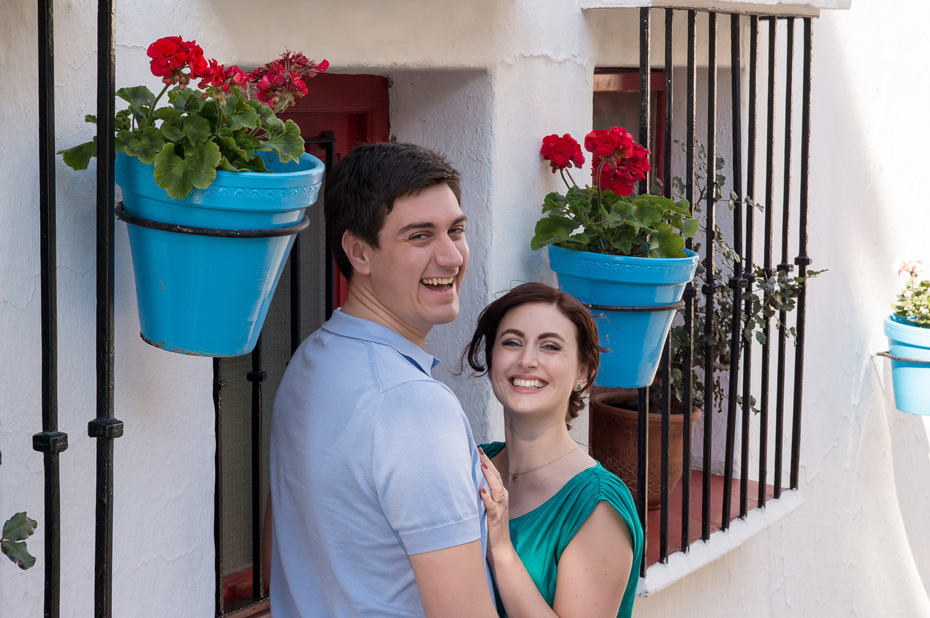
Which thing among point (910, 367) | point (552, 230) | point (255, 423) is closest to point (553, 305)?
point (552, 230)

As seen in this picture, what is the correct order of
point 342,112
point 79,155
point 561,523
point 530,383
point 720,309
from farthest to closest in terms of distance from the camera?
point 720,309 → point 342,112 → point 530,383 → point 561,523 → point 79,155

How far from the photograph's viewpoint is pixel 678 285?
2486 millimetres

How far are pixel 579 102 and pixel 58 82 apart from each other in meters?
1.54

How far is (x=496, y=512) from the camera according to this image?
1813 mm

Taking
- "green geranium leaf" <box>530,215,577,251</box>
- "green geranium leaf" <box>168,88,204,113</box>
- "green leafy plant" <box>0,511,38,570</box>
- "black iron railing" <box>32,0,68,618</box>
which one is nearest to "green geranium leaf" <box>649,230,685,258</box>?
"green geranium leaf" <box>530,215,577,251</box>

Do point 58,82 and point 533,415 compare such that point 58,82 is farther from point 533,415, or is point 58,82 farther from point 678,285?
point 678,285

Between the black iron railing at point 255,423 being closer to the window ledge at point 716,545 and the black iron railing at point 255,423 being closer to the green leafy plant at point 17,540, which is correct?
the green leafy plant at point 17,540

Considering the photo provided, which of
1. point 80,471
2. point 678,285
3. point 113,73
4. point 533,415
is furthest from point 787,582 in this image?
point 113,73

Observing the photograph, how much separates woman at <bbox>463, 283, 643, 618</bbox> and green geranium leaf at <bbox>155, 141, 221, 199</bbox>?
0.71 meters

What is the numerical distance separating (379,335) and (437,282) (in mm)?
145

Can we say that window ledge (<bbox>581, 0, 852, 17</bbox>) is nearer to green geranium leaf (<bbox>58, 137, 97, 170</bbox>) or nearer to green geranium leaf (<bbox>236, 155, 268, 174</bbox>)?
green geranium leaf (<bbox>236, 155, 268, 174</bbox>)

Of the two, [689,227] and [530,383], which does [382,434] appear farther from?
[689,227]

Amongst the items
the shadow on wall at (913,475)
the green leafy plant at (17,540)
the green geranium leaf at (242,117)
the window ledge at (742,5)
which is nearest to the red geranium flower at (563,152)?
the window ledge at (742,5)

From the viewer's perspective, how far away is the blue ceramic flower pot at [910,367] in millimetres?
4195
